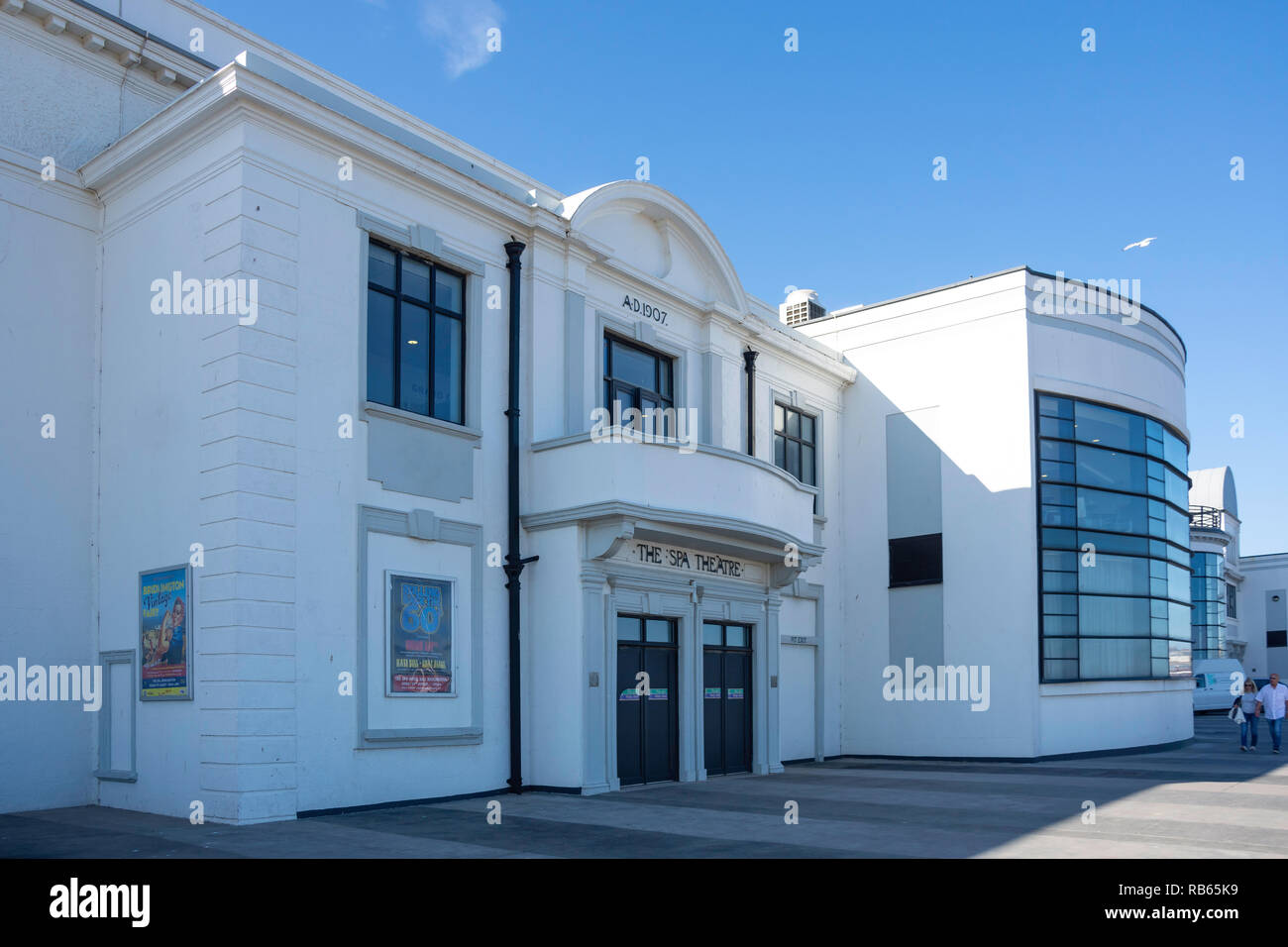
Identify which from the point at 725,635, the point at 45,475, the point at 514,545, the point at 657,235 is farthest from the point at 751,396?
the point at 45,475

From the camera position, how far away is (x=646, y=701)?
17.3m

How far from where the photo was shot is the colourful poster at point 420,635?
1424 cm

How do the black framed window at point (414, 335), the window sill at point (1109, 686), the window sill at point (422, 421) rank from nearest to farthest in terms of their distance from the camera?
the window sill at point (422, 421) < the black framed window at point (414, 335) < the window sill at point (1109, 686)

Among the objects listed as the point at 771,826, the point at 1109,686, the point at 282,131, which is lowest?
the point at 771,826

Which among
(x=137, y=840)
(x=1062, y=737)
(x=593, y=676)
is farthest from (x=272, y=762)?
(x=1062, y=737)

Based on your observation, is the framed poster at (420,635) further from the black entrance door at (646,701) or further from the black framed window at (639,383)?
the black framed window at (639,383)

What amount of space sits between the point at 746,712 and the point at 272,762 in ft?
30.3

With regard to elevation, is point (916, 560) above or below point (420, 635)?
above

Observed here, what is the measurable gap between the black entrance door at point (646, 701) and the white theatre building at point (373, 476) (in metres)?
0.05

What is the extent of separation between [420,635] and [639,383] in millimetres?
6662

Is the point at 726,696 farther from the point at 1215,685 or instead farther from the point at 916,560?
the point at 1215,685

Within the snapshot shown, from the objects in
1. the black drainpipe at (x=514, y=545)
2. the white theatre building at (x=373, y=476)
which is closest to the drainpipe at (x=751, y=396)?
the white theatre building at (x=373, y=476)

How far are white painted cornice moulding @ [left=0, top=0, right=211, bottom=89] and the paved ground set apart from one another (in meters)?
9.70
